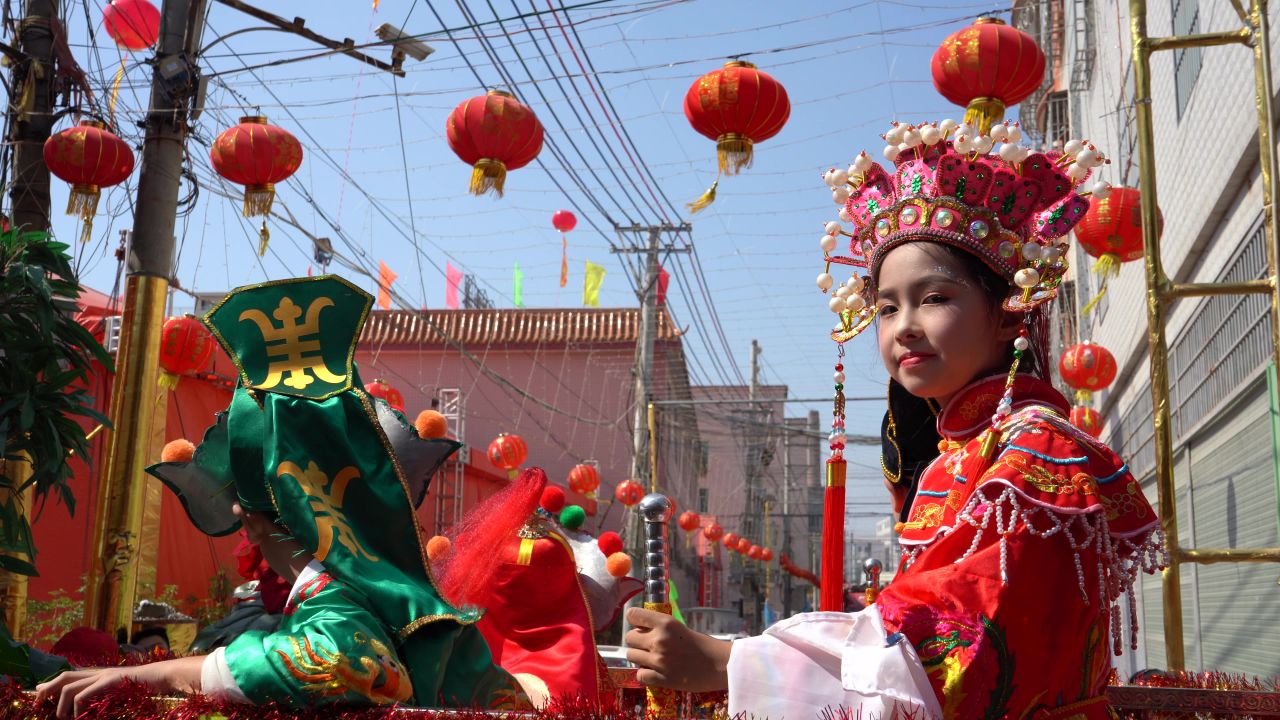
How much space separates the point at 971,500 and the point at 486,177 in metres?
7.19

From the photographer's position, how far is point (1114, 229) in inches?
313

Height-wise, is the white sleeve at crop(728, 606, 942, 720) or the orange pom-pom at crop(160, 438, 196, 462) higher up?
the orange pom-pom at crop(160, 438, 196, 462)

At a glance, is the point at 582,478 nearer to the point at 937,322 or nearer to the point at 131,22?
the point at 131,22

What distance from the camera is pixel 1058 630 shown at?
6.03 ft

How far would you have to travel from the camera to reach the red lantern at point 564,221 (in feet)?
53.4

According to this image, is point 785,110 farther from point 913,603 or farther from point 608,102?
point 913,603

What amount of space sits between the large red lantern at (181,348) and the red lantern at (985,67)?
7.14 meters

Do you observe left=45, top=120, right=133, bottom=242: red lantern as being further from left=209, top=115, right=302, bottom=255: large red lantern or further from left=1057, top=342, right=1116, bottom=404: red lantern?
left=1057, top=342, right=1116, bottom=404: red lantern

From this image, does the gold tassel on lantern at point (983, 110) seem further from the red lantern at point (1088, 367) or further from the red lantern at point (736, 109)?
the red lantern at point (1088, 367)

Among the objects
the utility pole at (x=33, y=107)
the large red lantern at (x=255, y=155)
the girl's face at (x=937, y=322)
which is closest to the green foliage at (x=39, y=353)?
the girl's face at (x=937, y=322)

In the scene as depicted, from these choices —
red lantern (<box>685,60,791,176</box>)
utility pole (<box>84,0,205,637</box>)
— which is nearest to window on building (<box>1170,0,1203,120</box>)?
red lantern (<box>685,60,791,176</box>)

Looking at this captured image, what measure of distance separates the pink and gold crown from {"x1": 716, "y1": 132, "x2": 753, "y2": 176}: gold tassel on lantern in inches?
238

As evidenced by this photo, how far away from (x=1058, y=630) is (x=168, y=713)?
1.60 metres

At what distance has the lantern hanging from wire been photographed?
817cm
